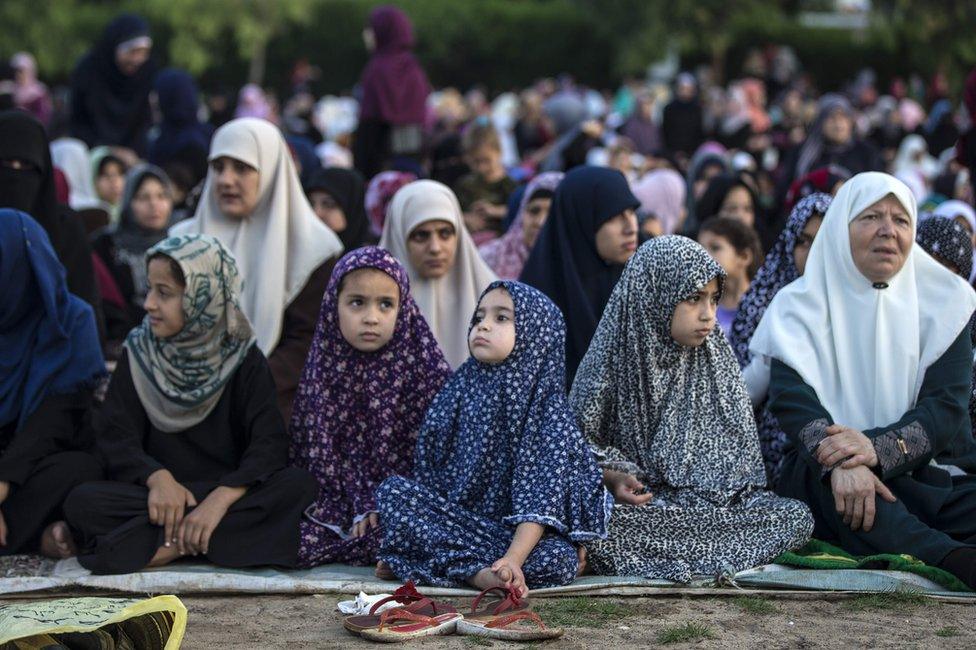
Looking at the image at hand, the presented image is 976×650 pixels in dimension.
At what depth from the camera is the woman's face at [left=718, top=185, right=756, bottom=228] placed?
795cm

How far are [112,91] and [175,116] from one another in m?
1.28

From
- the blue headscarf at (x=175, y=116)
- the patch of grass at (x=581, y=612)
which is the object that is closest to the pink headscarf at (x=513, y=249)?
the patch of grass at (x=581, y=612)

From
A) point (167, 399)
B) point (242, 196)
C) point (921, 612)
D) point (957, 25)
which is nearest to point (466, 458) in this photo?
point (167, 399)

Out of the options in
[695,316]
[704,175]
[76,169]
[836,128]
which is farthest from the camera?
[836,128]

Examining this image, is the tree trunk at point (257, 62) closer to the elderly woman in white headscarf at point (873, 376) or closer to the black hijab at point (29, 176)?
the black hijab at point (29, 176)

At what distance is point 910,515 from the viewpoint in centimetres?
487

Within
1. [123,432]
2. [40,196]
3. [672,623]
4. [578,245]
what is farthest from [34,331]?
[672,623]

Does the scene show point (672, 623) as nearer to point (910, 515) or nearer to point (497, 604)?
point (497, 604)

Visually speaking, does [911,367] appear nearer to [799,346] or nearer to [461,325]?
[799,346]

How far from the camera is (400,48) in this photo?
460 inches

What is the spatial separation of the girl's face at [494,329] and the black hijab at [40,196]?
209 cm

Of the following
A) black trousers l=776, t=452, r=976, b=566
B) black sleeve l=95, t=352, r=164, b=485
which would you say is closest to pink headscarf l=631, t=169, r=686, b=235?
black trousers l=776, t=452, r=976, b=566

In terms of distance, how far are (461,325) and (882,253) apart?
1.83 m

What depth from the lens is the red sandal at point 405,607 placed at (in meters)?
4.17
